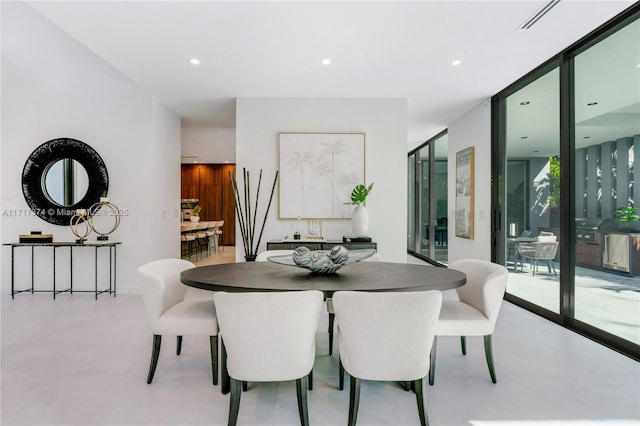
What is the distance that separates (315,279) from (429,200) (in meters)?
6.06

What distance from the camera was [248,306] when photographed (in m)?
1.59

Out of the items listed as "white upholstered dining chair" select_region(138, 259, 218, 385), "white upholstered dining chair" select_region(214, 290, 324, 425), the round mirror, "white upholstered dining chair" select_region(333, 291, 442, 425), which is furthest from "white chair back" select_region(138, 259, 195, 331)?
the round mirror

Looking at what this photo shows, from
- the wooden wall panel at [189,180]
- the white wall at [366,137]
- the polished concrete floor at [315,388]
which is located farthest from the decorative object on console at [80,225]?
the wooden wall panel at [189,180]

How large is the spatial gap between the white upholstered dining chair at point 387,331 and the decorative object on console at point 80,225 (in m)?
4.48

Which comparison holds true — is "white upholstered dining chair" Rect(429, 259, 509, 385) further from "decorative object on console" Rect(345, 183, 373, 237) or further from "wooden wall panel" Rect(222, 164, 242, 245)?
"wooden wall panel" Rect(222, 164, 242, 245)

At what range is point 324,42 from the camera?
3.27 meters

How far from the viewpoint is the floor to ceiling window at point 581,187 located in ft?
9.32

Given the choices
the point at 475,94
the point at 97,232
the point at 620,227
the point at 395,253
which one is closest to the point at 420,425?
the point at 620,227

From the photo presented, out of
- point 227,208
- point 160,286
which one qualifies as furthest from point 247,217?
point 227,208

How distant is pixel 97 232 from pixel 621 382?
18.5 ft

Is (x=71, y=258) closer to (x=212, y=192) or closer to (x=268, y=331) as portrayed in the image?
(x=268, y=331)

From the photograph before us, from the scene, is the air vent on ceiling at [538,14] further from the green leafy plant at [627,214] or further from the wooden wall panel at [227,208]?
the wooden wall panel at [227,208]

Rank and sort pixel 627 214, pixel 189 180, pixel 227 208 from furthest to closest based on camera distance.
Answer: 1. pixel 189 180
2. pixel 227 208
3. pixel 627 214

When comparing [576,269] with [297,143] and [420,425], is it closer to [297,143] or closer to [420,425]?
[420,425]
